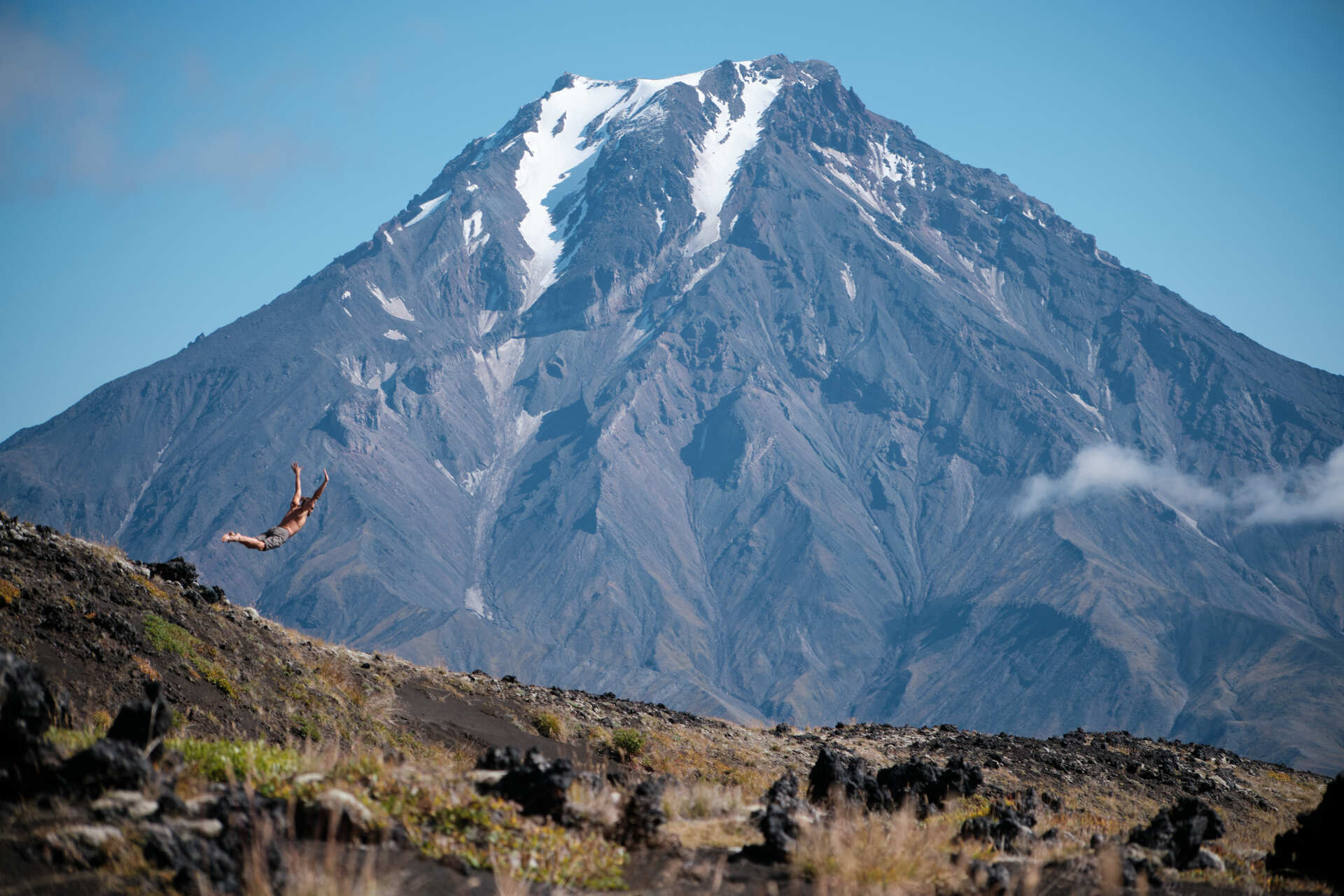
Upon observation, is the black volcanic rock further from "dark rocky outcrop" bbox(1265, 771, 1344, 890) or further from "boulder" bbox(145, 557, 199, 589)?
"boulder" bbox(145, 557, 199, 589)

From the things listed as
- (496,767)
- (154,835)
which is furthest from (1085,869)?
(154,835)

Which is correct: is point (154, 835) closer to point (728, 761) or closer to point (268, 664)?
point (268, 664)

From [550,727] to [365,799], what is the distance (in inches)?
577

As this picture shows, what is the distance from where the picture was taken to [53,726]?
39.8ft

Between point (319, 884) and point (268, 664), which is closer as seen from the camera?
point (319, 884)

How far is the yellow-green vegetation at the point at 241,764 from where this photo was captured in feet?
35.8

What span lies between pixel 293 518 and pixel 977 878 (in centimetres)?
1294

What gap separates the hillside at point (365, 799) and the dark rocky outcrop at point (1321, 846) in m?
0.51

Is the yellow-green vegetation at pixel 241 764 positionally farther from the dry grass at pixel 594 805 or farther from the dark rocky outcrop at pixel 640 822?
the dark rocky outcrop at pixel 640 822

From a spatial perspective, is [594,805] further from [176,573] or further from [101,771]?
[176,573]

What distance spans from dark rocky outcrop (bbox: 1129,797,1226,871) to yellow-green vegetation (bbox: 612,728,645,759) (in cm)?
1192

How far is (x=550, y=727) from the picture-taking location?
2519 centimetres

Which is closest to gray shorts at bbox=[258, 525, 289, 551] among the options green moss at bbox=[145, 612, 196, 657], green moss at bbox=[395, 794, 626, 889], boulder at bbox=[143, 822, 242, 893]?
green moss at bbox=[145, 612, 196, 657]

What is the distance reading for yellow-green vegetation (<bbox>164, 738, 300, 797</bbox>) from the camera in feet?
35.8
